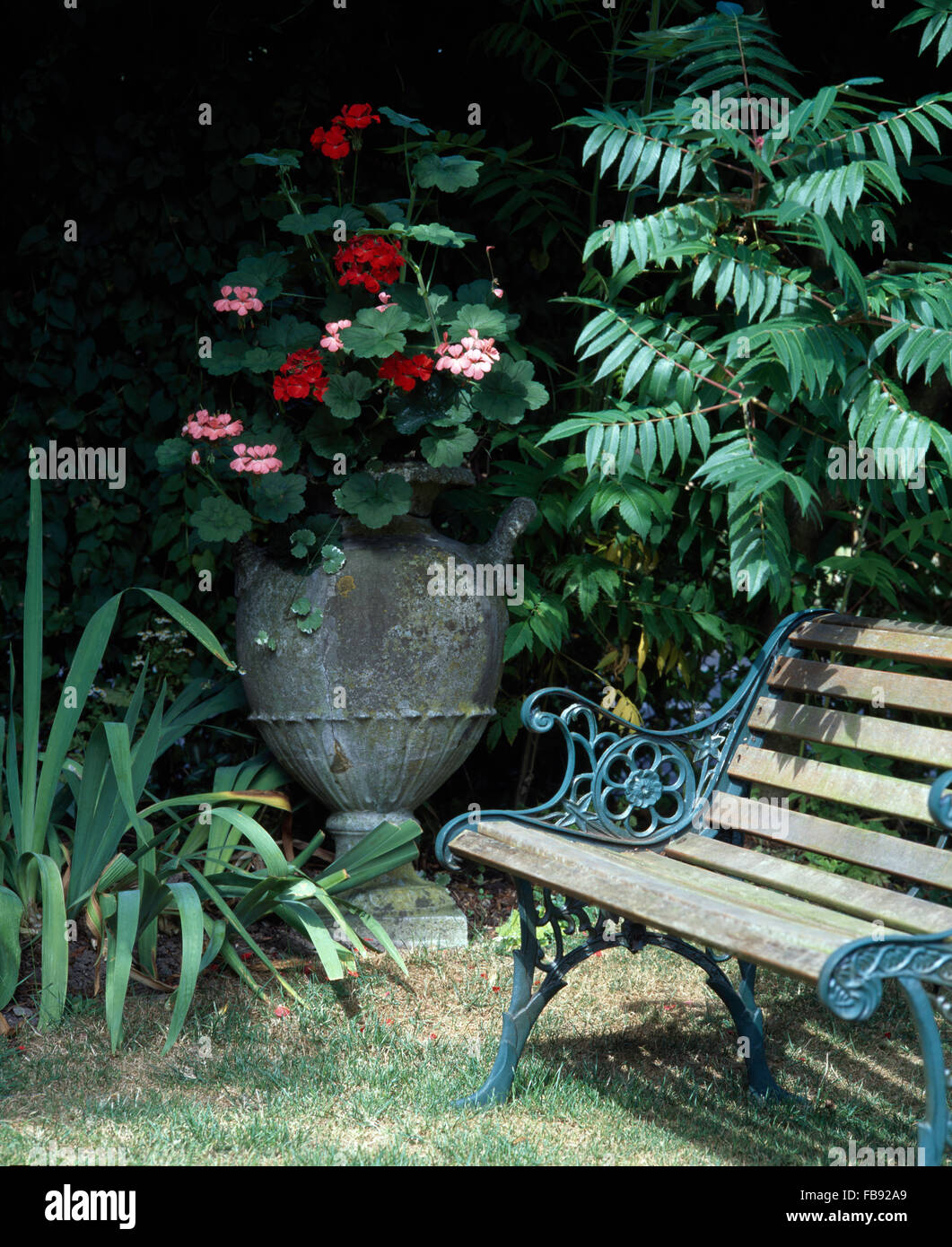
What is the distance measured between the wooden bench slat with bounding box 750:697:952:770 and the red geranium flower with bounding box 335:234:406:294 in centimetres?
161

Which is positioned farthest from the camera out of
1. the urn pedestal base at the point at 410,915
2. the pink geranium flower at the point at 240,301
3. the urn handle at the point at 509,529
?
the urn handle at the point at 509,529

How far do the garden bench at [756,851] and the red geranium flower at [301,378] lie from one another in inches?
49.4

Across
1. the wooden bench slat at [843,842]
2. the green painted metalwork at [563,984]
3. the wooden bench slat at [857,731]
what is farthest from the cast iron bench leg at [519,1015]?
the wooden bench slat at [857,731]

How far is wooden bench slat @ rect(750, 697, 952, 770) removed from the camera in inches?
101

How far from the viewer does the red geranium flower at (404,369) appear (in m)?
3.58

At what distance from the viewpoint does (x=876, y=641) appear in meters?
2.84

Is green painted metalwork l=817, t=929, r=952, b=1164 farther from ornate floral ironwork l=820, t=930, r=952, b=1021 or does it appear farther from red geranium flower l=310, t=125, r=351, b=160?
red geranium flower l=310, t=125, r=351, b=160

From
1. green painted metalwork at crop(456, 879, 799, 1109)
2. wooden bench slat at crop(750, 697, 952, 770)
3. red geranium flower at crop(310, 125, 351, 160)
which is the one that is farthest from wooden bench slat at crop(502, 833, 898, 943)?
red geranium flower at crop(310, 125, 351, 160)

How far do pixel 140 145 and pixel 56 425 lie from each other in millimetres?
1011

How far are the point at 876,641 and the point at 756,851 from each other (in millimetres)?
540

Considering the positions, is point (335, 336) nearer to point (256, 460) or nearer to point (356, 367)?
point (356, 367)

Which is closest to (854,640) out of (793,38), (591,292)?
(591,292)

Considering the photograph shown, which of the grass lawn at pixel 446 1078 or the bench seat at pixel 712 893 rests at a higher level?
the bench seat at pixel 712 893

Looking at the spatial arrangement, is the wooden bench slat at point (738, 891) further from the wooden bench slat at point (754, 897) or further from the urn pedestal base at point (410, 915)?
the urn pedestal base at point (410, 915)
